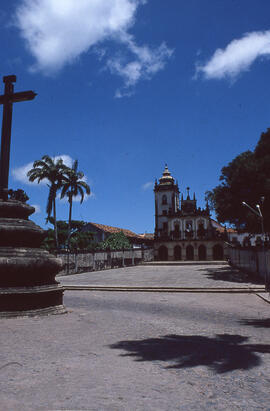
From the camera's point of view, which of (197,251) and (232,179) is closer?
(232,179)

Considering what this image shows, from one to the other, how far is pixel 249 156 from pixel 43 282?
19599 mm

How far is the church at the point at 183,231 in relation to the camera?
53.6m

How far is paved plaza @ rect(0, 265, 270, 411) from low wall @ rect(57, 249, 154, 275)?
13.1 metres

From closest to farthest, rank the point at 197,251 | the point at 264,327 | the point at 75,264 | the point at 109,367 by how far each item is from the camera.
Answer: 1. the point at 109,367
2. the point at 264,327
3. the point at 75,264
4. the point at 197,251

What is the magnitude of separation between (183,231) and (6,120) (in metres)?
51.7

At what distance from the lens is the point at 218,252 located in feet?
176

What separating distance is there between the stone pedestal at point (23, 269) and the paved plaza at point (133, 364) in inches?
14.4

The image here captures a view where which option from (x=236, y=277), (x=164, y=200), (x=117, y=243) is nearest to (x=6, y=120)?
(x=236, y=277)

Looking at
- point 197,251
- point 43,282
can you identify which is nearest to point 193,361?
point 43,282

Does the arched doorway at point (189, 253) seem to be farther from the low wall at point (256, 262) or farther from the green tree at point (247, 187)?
the green tree at point (247, 187)

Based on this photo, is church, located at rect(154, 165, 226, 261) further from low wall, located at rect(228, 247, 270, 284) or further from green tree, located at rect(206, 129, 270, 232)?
green tree, located at rect(206, 129, 270, 232)

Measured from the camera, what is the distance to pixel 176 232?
57969 mm

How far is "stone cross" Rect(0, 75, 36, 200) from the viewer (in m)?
7.79

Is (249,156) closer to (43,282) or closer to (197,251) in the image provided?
(43,282)
